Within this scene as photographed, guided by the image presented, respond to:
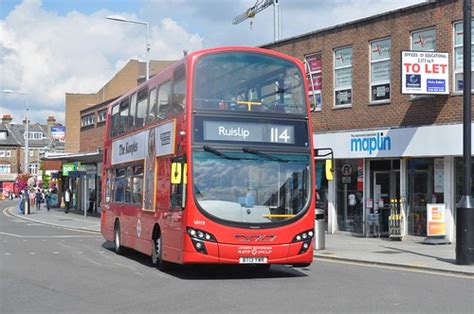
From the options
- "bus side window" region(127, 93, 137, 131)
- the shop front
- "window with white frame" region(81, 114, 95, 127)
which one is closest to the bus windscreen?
"bus side window" region(127, 93, 137, 131)

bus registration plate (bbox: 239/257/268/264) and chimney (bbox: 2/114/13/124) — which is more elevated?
chimney (bbox: 2/114/13/124)

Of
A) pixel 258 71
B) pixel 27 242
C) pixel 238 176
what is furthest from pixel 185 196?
pixel 27 242

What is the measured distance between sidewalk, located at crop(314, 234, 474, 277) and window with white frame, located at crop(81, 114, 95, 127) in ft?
105

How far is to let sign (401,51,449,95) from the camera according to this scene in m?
20.3

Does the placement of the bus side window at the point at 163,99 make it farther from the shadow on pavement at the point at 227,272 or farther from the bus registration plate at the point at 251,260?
the bus registration plate at the point at 251,260

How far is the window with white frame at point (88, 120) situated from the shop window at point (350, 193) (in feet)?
98.6

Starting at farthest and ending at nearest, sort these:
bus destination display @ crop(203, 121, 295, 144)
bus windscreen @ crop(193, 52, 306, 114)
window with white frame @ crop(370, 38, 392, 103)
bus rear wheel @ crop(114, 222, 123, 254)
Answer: window with white frame @ crop(370, 38, 392, 103) → bus rear wheel @ crop(114, 222, 123, 254) → bus windscreen @ crop(193, 52, 306, 114) → bus destination display @ crop(203, 121, 295, 144)

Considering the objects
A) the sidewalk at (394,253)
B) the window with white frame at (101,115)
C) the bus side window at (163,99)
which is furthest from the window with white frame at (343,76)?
the window with white frame at (101,115)

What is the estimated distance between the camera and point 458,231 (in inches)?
587

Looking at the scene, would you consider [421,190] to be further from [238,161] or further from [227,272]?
[238,161]

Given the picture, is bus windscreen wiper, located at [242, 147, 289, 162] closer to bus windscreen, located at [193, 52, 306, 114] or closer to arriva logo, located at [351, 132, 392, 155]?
bus windscreen, located at [193, 52, 306, 114]

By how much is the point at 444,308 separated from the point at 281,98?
5.14m

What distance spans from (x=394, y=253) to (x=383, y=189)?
571cm

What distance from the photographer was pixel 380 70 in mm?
23203
